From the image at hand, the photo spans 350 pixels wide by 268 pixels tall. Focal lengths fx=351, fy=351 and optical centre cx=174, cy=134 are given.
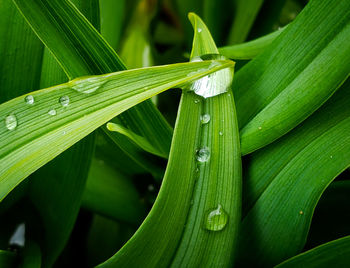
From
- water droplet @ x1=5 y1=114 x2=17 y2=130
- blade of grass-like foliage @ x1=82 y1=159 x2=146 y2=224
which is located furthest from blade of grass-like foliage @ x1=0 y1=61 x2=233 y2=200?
blade of grass-like foliage @ x1=82 y1=159 x2=146 y2=224

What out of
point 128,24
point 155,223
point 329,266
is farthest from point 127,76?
point 128,24

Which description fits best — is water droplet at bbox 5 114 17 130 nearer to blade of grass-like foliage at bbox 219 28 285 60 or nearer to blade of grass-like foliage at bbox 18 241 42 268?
blade of grass-like foliage at bbox 18 241 42 268

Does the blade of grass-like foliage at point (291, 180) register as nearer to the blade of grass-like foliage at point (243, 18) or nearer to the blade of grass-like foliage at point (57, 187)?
the blade of grass-like foliage at point (57, 187)

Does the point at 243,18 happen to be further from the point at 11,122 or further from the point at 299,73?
the point at 11,122

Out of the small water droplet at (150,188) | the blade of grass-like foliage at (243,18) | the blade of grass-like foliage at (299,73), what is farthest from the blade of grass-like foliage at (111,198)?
the blade of grass-like foliage at (243,18)

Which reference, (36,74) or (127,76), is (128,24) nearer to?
(36,74)

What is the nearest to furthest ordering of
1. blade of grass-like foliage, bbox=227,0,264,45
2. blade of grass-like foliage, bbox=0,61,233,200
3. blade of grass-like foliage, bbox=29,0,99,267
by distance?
blade of grass-like foliage, bbox=0,61,233,200, blade of grass-like foliage, bbox=29,0,99,267, blade of grass-like foliage, bbox=227,0,264,45

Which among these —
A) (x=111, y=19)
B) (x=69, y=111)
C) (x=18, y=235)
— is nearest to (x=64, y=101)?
(x=69, y=111)

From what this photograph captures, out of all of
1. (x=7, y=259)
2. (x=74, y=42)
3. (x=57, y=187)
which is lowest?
(x=7, y=259)
